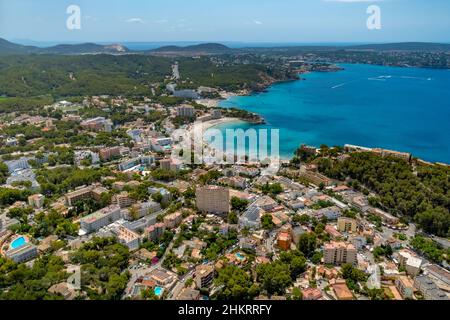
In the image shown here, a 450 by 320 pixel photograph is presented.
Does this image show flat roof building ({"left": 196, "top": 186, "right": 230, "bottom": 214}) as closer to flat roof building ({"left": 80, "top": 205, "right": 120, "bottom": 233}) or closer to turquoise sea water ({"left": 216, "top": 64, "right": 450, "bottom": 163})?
Answer: flat roof building ({"left": 80, "top": 205, "right": 120, "bottom": 233})

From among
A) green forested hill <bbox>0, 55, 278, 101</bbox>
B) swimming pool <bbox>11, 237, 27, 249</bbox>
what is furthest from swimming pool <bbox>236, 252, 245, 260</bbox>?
green forested hill <bbox>0, 55, 278, 101</bbox>

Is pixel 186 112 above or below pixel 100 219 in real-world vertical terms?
above

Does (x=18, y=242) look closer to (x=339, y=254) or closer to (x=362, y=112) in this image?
(x=339, y=254)

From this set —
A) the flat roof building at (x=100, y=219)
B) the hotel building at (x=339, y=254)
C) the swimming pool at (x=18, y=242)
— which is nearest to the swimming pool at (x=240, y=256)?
the hotel building at (x=339, y=254)

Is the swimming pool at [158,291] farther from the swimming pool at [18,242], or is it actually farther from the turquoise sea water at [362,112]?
the turquoise sea water at [362,112]

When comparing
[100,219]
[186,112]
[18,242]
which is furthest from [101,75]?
[18,242]

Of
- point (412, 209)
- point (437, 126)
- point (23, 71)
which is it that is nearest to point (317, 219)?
point (412, 209)
